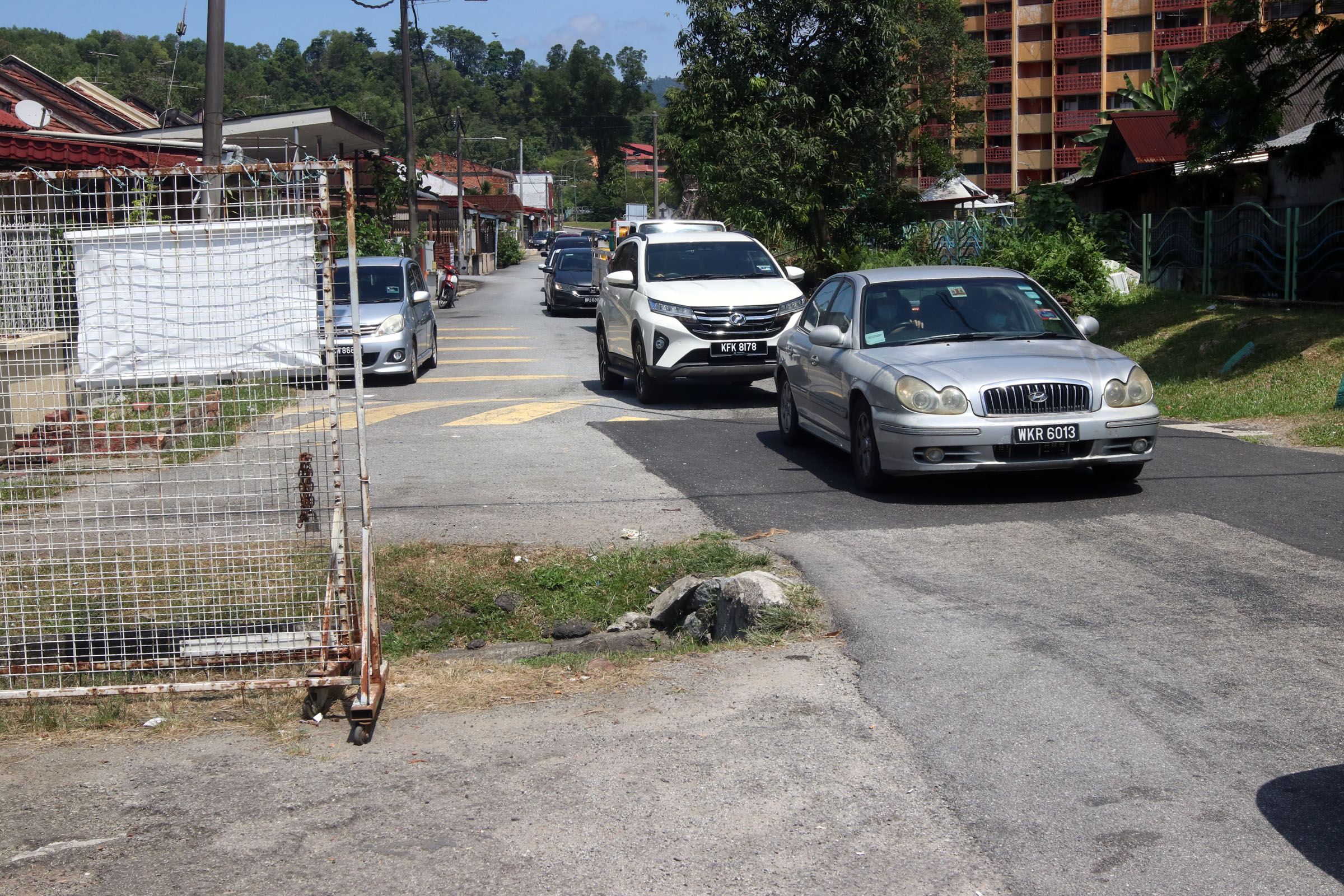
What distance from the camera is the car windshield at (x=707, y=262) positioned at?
47.4 feet

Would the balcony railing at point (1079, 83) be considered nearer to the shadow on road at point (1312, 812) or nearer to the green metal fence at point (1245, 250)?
the green metal fence at point (1245, 250)

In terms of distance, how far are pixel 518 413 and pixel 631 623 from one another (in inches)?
279

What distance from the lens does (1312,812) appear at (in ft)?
11.7

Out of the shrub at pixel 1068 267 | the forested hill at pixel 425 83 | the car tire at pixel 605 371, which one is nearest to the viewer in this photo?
the car tire at pixel 605 371

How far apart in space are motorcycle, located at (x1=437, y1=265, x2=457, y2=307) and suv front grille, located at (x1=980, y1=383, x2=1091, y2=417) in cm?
2860

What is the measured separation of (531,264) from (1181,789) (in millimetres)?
73994

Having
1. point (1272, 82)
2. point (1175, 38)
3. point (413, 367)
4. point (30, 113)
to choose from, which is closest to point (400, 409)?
point (413, 367)

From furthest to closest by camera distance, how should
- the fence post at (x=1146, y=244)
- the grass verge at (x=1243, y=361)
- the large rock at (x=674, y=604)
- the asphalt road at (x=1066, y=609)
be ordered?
the fence post at (x=1146, y=244), the grass verge at (x=1243, y=361), the large rock at (x=674, y=604), the asphalt road at (x=1066, y=609)

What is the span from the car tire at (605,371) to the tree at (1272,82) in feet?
26.7

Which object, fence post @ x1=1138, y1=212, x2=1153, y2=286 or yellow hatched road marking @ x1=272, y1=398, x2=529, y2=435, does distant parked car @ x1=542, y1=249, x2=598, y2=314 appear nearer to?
fence post @ x1=1138, y1=212, x2=1153, y2=286

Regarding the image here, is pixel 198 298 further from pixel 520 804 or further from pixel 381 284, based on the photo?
pixel 381 284

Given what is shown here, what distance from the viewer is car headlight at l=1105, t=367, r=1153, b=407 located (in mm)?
8094

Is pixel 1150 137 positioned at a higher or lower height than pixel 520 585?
higher

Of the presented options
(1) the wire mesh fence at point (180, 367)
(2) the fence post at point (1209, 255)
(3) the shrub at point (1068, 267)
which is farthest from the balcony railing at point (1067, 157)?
(1) the wire mesh fence at point (180, 367)
